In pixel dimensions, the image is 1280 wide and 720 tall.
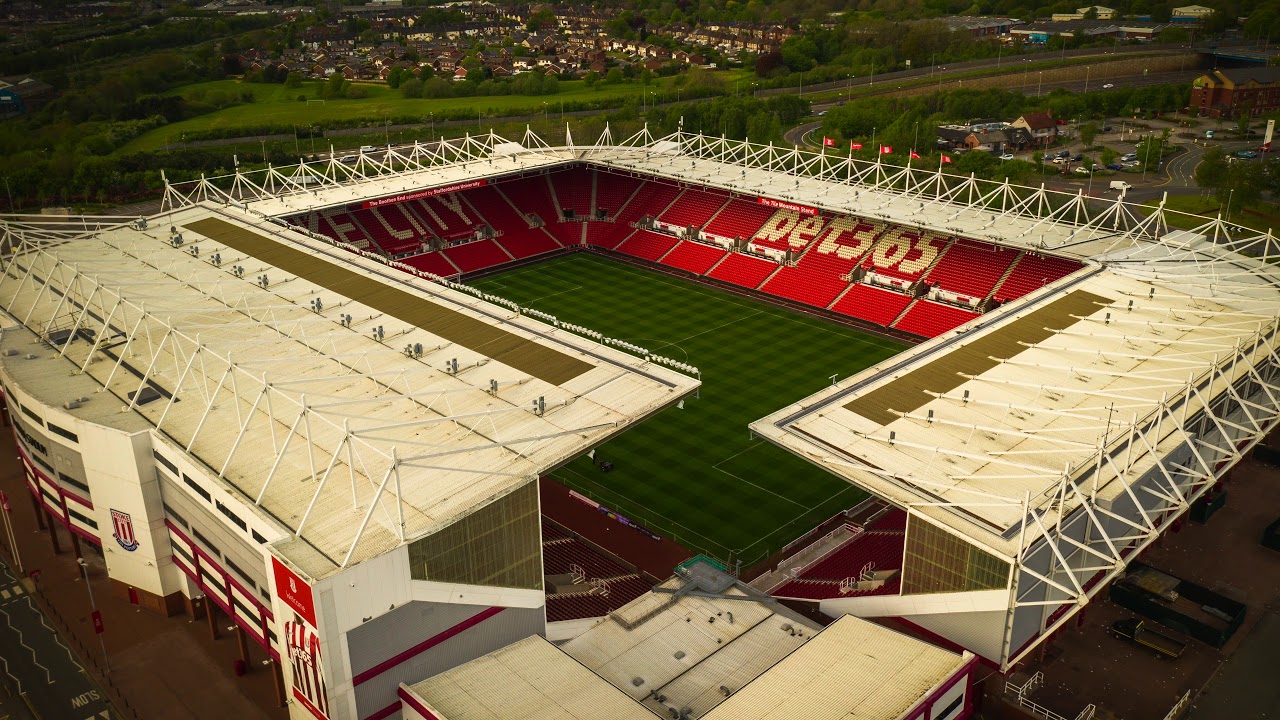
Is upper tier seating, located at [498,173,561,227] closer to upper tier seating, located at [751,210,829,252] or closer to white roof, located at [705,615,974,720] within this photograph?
upper tier seating, located at [751,210,829,252]

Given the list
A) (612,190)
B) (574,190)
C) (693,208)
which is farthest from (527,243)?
(693,208)

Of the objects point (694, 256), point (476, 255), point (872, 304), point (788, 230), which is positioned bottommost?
point (872, 304)

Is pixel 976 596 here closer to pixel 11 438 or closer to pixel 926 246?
pixel 926 246

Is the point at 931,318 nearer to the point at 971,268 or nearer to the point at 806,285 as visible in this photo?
the point at 971,268

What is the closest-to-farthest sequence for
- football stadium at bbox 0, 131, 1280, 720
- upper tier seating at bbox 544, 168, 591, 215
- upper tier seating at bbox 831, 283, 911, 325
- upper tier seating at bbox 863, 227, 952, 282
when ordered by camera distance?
football stadium at bbox 0, 131, 1280, 720 < upper tier seating at bbox 831, 283, 911, 325 < upper tier seating at bbox 863, 227, 952, 282 < upper tier seating at bbox 544, 168, 591, 215

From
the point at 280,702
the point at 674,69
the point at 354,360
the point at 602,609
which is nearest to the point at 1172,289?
the point at 602,609

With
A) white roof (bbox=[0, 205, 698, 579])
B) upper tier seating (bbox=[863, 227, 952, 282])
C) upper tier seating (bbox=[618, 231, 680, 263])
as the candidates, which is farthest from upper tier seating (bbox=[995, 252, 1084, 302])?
white roof (bbox=[0, 205, 698, 579])

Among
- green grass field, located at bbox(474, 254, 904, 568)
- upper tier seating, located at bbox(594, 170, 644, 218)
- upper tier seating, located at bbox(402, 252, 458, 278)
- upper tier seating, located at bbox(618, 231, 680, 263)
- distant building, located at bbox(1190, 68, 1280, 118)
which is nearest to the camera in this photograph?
green grass field, located at bbox(474, 254, 904, 568)
